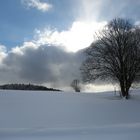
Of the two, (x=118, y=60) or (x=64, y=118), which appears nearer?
(x=64, y=118)

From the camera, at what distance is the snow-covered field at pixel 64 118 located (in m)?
17.1

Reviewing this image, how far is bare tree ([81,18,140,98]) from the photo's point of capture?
4066 centimetres

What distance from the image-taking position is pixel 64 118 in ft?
79.8

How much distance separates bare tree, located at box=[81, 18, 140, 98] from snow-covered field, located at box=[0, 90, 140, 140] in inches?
284

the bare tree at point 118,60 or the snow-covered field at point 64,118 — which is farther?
the bare tree at point 118,60

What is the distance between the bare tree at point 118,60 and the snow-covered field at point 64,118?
7.21 metres

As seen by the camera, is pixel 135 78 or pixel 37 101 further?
pixel 135 78

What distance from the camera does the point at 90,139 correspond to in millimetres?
15758

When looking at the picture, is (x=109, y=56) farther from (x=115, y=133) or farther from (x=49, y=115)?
(x=115, y=133)

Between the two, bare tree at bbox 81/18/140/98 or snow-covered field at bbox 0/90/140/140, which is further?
bare tree at bbox 81/18/140/98

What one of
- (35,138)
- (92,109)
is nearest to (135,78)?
(92,109)

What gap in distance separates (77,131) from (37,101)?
1094 cm

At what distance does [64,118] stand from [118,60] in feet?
62.4

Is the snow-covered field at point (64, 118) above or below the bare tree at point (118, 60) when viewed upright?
below
